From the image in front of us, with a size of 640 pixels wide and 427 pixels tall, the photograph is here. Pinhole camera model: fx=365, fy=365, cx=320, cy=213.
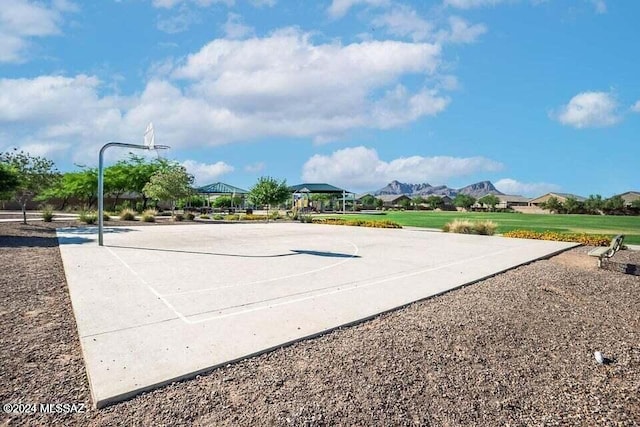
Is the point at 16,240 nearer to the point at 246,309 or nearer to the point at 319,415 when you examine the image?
the point at 246,309

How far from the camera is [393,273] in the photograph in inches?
311

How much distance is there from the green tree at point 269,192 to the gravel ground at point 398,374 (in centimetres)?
3270

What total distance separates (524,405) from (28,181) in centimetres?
2294

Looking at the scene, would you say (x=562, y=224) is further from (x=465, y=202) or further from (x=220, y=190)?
(x=465, y=202)

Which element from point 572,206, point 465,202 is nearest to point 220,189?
point 572,206

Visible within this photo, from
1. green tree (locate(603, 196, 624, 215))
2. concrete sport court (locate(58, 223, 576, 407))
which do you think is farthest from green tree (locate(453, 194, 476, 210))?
concrete sport court (locate(58, 223, 576, 407))

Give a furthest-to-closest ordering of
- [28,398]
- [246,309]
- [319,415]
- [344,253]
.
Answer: [344,253]
[246,309]
[28,398]
[319,415]

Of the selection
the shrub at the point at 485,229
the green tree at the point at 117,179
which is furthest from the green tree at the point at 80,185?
the shrub at the point at 485,229

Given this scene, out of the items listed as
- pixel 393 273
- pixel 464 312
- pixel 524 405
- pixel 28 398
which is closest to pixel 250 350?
pixel 28 398

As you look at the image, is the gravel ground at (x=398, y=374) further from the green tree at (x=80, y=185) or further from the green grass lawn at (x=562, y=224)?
the green tree at (x=80, y=185)

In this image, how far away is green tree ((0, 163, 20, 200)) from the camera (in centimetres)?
1639

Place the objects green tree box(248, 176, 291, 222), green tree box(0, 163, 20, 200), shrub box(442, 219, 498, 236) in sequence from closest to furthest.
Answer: green tree box(0, 163, 20, 200) → shrub box(442, 219, 498, 236) → green tree box(248, 176, 291, 222)

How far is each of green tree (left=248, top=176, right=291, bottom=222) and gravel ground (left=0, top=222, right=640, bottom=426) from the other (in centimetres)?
3270

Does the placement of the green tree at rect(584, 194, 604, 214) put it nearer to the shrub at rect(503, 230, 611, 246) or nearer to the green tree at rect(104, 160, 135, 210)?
the shrub at rect(503, 230, 611, 246)
